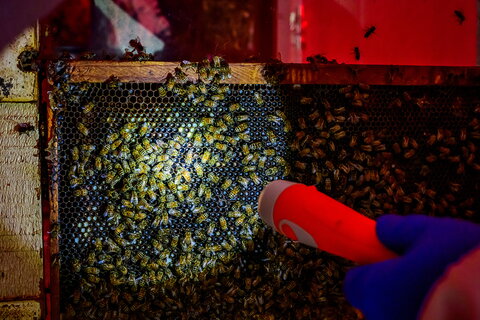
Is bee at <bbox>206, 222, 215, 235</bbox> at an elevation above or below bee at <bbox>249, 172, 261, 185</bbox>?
below

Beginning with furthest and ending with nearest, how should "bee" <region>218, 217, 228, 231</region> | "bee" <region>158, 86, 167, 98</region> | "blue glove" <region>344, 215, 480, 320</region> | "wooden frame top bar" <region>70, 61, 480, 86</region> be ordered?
"bee" <region>218, 217, 228, 231</region>
"bee" <region>158, 86, 167, 98</region>
"wooden frame top bar" <region>70, 61, 480, 86</region>
"blue glove" <region>344, 215, 480, 320</region>

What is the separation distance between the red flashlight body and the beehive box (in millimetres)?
905

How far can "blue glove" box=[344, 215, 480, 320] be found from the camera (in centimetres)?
152

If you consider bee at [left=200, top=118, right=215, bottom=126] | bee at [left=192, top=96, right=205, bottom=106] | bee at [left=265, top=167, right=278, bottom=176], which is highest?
bee at [left=192, top=96, right=205, bottom=106]

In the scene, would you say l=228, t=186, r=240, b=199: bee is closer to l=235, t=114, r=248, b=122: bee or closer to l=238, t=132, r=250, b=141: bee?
l=238, t=132, r=250, b=141: bee

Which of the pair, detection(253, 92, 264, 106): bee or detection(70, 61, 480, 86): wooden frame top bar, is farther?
detection(253, 92, 264, 106): bee

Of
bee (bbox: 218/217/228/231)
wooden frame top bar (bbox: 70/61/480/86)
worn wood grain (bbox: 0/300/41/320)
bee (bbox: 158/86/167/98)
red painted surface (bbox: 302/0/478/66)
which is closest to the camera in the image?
wooden frame top bar (bbox: 70/61/480/86)

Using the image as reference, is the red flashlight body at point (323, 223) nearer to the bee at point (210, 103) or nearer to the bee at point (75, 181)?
the bee at point (210, 103)

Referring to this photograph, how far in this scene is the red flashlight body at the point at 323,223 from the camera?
197cm

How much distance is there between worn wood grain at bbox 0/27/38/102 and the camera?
3.25 metres

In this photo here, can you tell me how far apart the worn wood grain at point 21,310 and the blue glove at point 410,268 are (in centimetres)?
308

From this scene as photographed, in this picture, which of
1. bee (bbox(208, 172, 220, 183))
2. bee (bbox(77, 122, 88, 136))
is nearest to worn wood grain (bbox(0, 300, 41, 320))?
bee (bbox(77, 122, 88, 136))

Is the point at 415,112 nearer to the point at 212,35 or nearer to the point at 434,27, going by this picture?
the point at 434,27

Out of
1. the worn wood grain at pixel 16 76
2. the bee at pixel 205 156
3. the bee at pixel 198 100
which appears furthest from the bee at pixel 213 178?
Result: the worn wood grain at pixel 16 76
